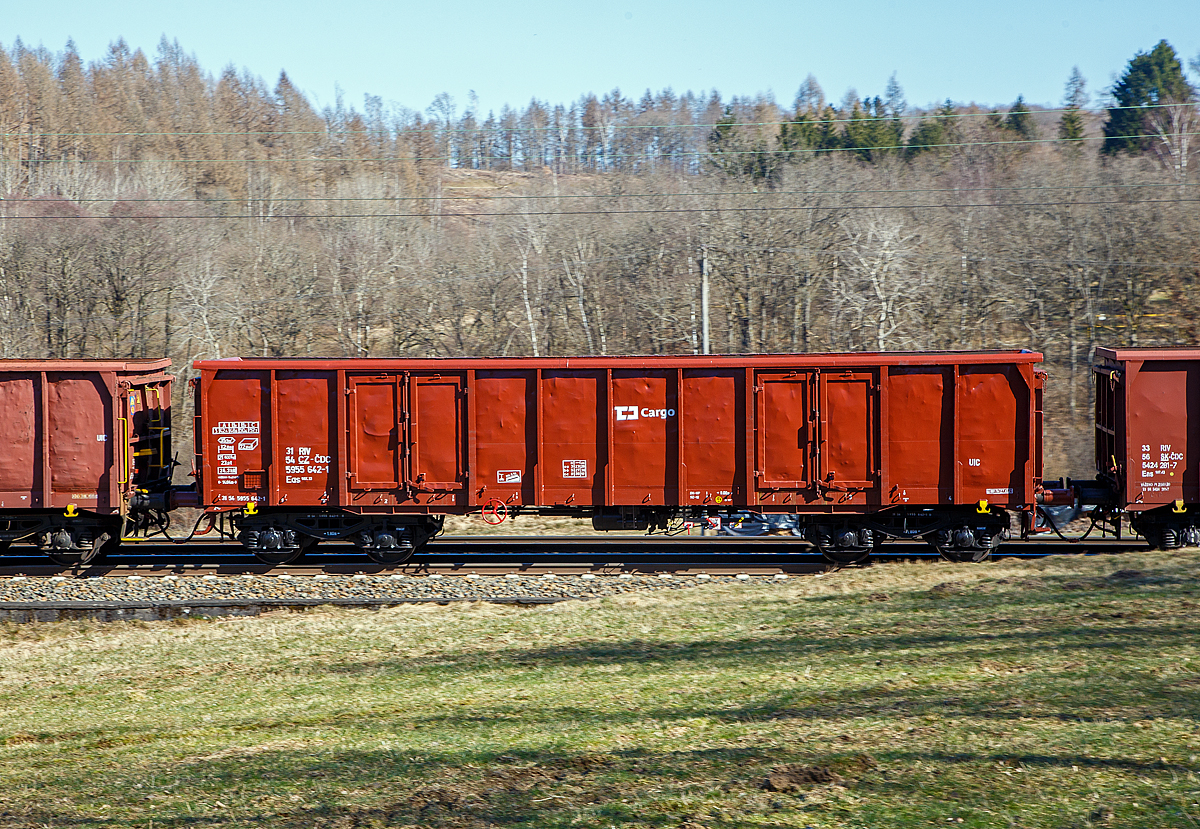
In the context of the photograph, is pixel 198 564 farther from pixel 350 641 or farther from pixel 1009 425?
pixel 1009 425

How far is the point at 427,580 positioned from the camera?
15305mm

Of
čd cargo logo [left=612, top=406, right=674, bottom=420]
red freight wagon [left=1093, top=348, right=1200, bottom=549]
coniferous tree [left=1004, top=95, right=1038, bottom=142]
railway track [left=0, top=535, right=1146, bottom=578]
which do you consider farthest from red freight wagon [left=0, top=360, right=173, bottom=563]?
coniferous tree [left=1004, top=95, right=1038, bottom=142]

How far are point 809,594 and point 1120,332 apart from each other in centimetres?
2927

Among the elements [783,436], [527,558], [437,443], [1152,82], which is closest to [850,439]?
[783,436]

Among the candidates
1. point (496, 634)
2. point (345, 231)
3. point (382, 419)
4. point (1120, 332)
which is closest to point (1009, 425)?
point (496, 634)

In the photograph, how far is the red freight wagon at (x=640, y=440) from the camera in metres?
15.8

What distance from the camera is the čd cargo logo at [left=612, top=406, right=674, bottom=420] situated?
52.8ft

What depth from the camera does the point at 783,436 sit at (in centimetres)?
1603

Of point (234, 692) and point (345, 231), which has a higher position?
point (345, 231)

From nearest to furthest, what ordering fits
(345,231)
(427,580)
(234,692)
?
(234,692) < (427,580) < (345,231)

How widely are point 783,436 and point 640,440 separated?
2430 mm

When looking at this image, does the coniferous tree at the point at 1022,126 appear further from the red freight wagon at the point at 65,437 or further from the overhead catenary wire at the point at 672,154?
the red freight wagon at the point at 65,437

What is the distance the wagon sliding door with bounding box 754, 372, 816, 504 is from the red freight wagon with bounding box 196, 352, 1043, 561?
2 cm

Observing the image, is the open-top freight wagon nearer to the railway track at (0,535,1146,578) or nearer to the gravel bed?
the railway track at (0,535,1146,578)
